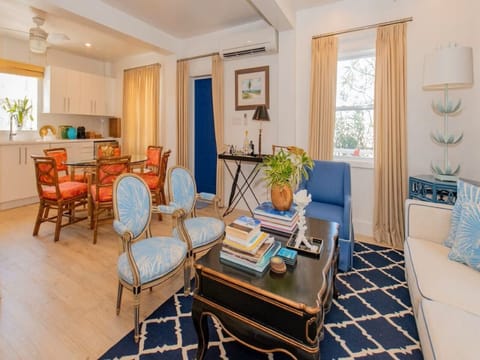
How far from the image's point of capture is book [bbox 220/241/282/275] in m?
1.38

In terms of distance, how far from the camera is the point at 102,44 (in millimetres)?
5031

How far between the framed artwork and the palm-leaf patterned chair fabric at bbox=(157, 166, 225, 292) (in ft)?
7.06

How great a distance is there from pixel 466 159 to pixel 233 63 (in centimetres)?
343

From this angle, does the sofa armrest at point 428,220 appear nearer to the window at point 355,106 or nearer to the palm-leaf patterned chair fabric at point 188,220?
the window at point 355,106

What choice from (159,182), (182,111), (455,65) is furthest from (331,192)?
(182,111)

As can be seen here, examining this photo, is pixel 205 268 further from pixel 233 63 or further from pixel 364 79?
pixel 233 63

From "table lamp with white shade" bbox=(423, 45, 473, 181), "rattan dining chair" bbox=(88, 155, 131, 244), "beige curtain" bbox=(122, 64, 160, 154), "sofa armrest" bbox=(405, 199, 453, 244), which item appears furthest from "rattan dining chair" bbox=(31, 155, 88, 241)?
"table lamp with white shade" bbox=(423, 45, 473, 181)

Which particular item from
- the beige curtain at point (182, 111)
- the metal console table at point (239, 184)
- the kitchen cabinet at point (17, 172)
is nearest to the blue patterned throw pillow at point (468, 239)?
the metal console table at point (239, 184)

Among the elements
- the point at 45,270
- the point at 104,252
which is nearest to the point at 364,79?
the point at 104,252

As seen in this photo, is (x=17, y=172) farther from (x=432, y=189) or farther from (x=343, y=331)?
(x=432, y=189)

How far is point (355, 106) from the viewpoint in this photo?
11.5 feet

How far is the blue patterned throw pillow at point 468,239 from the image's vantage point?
1.64m

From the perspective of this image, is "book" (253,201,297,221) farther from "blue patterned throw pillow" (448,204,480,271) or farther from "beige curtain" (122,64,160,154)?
"beige curtain" (122,64,160,154)

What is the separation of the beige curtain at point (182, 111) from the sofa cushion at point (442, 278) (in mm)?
3917
